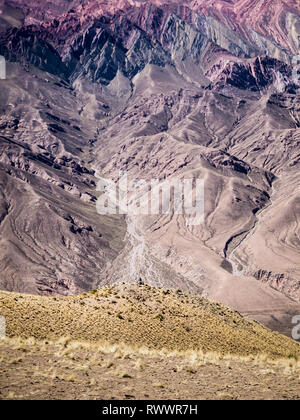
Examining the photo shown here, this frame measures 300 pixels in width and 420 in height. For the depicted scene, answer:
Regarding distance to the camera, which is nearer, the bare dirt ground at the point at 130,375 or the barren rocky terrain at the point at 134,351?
the bare dirt ground at the point at 130,375

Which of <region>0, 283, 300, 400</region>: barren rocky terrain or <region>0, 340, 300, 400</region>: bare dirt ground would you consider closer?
<region>0, 340, 300, 400</region>: bare dirt ground

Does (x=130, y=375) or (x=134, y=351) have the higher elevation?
(x=134, y=351)

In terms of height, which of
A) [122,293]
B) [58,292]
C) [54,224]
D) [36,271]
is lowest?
[122,293]

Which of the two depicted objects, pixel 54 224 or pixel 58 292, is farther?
pixel 54 224

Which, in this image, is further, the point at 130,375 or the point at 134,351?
the point at 134,351
